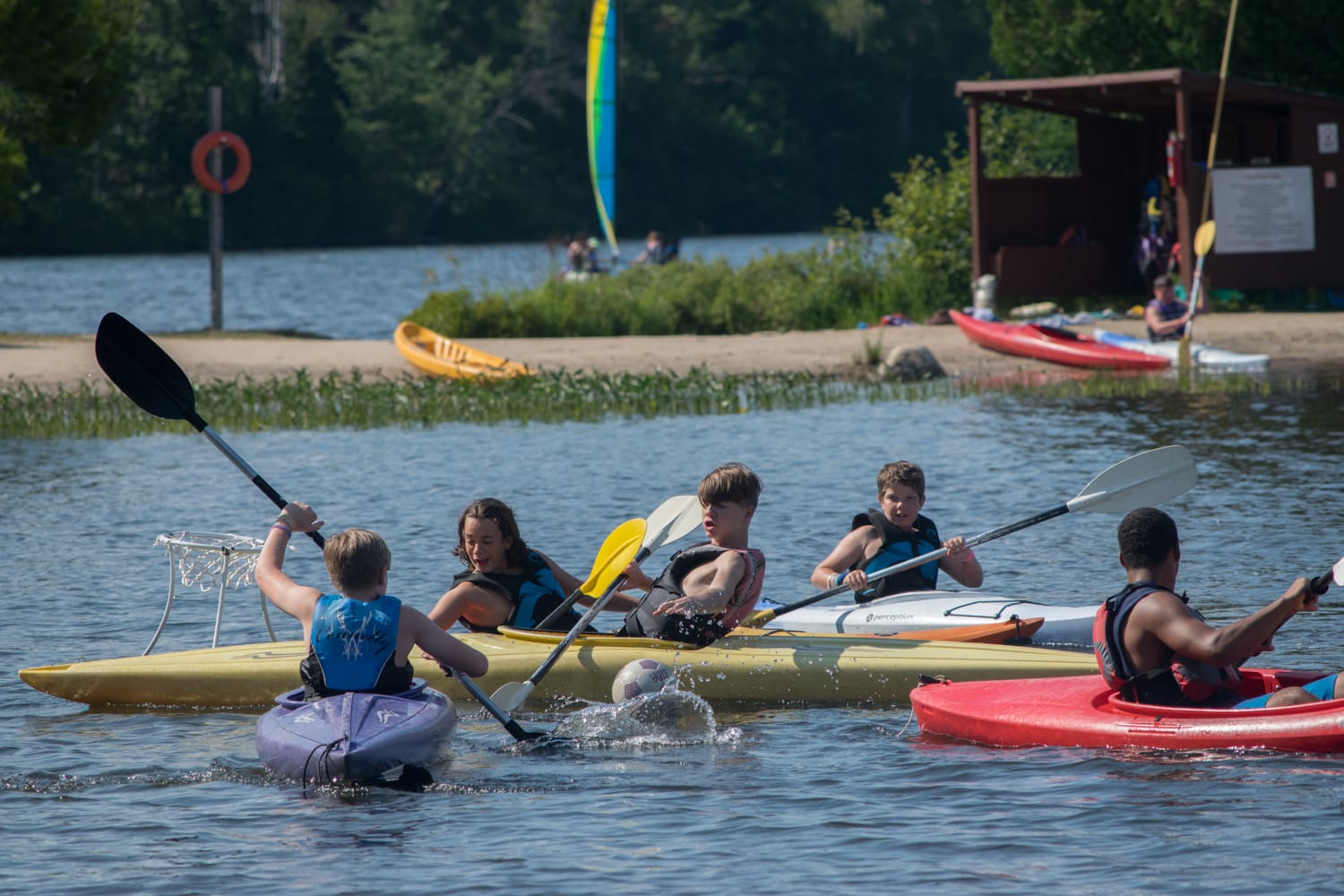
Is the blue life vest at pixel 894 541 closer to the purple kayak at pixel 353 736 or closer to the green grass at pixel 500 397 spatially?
the purple kayak at pixel 353 736

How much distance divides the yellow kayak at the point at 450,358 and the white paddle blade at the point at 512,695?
11.2 meters

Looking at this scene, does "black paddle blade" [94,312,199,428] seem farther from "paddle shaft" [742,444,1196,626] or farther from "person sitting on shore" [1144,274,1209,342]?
"person sitting on shore" [1144,274,1209,342]

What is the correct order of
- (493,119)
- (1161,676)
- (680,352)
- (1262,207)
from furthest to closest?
(493,119) → (1262,207) → (680,352) → (1161,676)

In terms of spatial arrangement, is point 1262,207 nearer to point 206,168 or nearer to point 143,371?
point 206,168

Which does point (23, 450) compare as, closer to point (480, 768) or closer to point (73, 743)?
point (73, 743)

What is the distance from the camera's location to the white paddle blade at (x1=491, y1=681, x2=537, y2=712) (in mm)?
6777

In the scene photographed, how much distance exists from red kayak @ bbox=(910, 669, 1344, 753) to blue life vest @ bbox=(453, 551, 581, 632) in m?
1.64

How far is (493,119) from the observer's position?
68188 mm

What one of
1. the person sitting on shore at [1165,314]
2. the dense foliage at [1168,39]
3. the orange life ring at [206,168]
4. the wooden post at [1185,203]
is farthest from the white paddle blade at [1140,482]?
the orange life ring at [206,168]

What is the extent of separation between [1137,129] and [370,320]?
48.1 feet

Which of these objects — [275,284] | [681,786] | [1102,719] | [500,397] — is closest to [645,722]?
[681,786]

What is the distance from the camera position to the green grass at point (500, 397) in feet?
53.9

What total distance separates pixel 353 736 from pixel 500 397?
11567mm

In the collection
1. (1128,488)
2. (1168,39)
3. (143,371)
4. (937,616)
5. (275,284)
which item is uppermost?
(1168,39)
